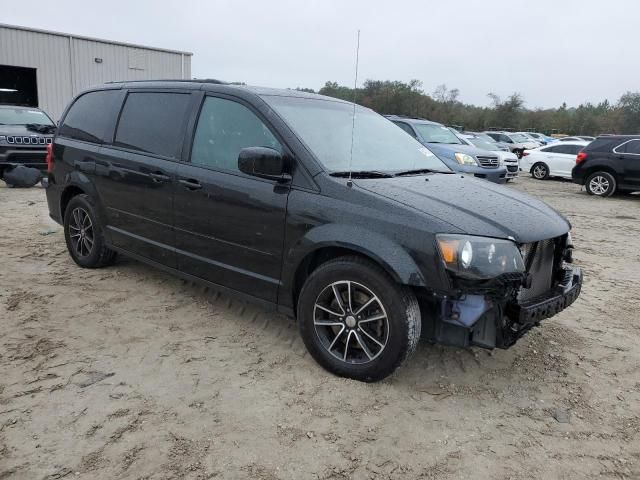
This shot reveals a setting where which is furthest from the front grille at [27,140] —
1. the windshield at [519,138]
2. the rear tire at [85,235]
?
the windshield at [519,138]

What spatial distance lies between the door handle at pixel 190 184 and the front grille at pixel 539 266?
2281 millimetres

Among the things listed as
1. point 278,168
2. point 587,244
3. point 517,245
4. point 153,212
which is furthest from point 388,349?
point 587,244

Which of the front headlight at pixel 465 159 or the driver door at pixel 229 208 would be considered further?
the front headlight at pixel 465 159

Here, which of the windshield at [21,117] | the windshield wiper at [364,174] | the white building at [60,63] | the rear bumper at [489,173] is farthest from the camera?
the white building at [60,63]

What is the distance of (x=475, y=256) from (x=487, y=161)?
986 cm

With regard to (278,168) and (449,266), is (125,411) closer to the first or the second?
(278,168)

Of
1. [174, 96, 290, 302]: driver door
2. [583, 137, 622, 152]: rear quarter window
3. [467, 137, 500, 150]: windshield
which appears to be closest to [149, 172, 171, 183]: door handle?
[174, 96, 290, 302]: driver door

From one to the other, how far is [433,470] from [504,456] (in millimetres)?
401

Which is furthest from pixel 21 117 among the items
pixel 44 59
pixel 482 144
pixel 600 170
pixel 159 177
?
pixel 600 170

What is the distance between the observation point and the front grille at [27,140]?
10688 mm

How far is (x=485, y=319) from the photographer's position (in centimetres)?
295

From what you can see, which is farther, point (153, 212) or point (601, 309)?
point (601, 309)

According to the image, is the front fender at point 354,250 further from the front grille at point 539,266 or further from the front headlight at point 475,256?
the front grille at point 539,266

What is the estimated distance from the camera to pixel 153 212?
4.25m
